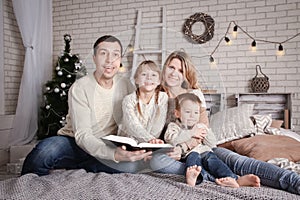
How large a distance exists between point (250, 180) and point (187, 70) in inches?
19.6

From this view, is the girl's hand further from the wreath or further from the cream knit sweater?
the wreath

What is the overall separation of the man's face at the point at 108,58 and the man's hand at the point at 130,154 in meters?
0.28

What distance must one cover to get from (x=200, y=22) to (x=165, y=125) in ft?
9.18

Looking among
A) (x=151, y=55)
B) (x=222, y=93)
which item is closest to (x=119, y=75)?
(x=151, y=55)

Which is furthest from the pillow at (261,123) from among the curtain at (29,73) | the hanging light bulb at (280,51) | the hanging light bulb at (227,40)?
the curtain at (29,73)

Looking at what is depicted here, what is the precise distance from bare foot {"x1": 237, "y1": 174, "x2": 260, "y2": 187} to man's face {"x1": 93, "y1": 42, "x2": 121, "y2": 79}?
64 cm

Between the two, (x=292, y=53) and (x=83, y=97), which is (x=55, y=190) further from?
(x=292, y=53)

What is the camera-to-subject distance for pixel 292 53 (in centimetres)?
336

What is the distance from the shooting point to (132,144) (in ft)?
3.59

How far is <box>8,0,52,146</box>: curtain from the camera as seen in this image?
361cm

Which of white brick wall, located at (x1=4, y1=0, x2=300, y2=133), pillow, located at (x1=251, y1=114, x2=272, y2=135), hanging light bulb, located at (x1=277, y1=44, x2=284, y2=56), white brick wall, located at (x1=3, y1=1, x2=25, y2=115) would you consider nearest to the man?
pillow, located at (x1=251, y1=114, x2=272, y2=135)

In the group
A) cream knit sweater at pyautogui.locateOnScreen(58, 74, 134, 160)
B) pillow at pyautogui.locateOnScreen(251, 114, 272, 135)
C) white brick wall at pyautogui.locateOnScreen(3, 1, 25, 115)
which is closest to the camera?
cream knit sweater at pyautogui.locateOnScreen(58, 74, 134, 160)

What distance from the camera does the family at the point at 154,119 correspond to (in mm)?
1107

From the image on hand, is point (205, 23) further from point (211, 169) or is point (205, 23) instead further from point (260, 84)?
point (211, 169)
